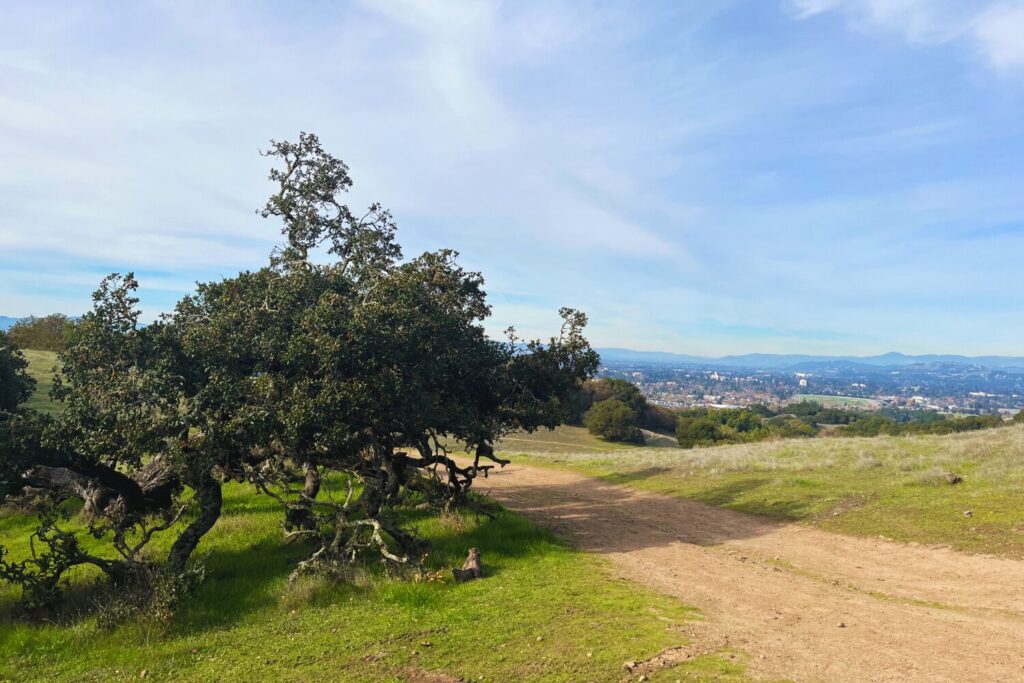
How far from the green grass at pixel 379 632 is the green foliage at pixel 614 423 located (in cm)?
4827

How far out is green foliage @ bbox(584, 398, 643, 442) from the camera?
61562mm

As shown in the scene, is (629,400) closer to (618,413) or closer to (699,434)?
(618,413)

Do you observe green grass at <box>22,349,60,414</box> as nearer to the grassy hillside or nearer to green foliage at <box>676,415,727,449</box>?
the grassy hillside

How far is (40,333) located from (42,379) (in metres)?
20.8

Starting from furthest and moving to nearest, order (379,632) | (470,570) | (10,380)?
(10,380) < (470,570) < (379,632)

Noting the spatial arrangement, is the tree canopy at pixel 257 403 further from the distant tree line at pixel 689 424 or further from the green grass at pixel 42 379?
the distant tree line at pixel 689 424

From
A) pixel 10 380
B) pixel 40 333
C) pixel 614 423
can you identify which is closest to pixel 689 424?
pixel 614 423

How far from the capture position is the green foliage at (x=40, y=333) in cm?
5256

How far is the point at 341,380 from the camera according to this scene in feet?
41.9

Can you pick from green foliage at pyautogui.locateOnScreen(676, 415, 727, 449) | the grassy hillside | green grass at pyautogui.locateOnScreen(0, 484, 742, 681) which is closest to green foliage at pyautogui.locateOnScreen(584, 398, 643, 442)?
green foliage at pyautogui.locateOnScreen(676, 415, 727, 449)

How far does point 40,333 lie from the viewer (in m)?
55.4

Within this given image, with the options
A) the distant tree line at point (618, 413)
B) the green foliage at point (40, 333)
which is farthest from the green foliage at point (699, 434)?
the green foliage at point (40, 333)

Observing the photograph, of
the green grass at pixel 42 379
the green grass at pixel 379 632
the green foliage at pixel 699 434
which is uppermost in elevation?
the green grass at pixel 42 379

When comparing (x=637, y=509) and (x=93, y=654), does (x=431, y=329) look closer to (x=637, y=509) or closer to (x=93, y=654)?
(x=93, y=654)
